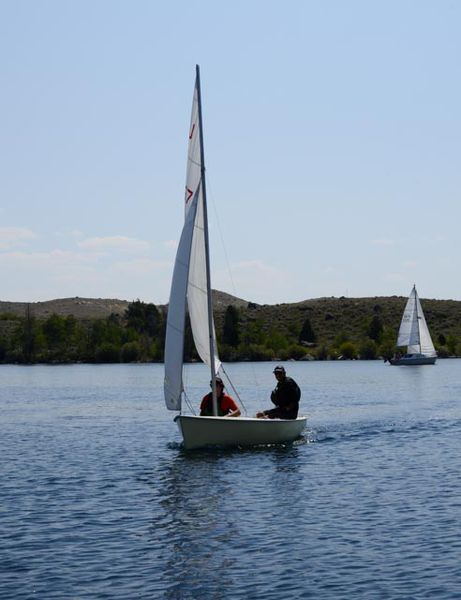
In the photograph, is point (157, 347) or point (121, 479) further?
point (157, 347)

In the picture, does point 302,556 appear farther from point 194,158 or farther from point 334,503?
point 194,158

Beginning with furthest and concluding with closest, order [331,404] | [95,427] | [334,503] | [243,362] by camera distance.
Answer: [243,362] < [331,404] < [95,427] < [334,503]

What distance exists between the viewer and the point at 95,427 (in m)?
45.1

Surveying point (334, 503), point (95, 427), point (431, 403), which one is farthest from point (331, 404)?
point (334, 503)

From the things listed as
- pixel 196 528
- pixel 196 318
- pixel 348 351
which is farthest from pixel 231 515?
pixel 348 351

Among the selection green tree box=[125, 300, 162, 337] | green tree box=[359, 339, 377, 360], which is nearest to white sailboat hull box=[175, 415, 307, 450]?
green tree box=[359, 339, 377, 360]

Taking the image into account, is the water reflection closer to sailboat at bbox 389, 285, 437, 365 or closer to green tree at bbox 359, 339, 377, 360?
sailboat at bbox 389, 285, 437, 365

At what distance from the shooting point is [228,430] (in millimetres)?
32125

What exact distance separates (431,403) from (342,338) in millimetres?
106146

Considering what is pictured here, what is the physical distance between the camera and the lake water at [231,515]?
17.0 m

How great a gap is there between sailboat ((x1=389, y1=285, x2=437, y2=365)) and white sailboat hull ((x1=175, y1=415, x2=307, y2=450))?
93.3 meters

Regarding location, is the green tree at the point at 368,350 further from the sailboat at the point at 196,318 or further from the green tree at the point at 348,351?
the sailboat at the point at 196,318

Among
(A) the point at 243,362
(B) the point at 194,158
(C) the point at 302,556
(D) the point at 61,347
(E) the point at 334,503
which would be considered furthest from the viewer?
(D) the point at 61,347

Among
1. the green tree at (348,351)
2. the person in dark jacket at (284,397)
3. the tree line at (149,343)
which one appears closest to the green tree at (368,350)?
the tree line at (149,343)
